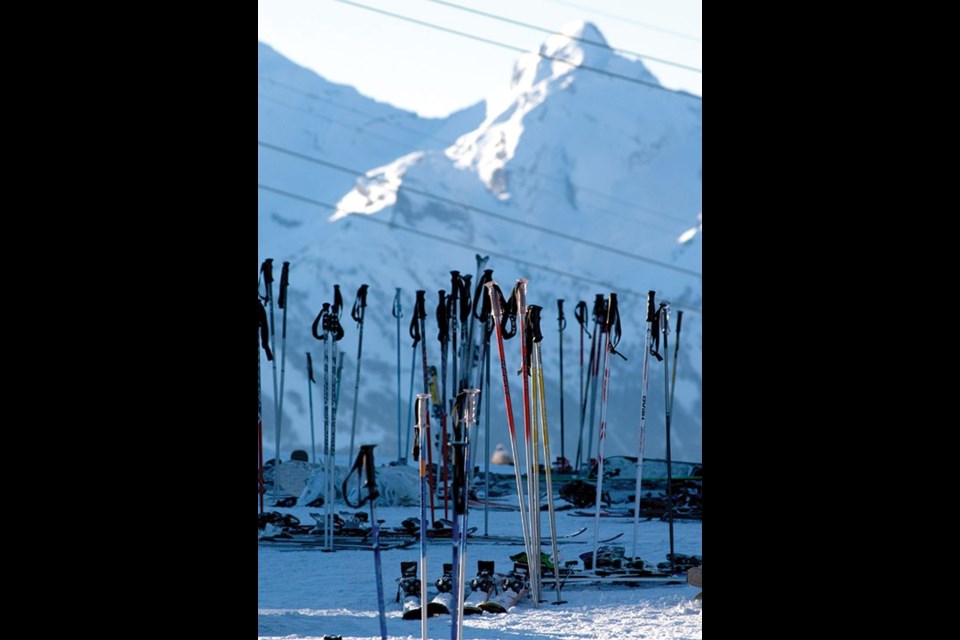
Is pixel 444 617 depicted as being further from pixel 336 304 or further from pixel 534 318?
pixel 336 304

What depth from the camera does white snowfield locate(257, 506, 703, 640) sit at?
5.98 metres

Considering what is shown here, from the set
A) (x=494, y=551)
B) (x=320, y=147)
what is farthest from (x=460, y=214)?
(x=494, y=551)

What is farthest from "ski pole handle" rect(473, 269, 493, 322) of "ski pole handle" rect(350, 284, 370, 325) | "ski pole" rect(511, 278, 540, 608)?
"ski pole handle" rect(350, 284, 370, 325)

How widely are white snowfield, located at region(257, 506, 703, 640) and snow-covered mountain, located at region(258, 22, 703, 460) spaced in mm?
23399

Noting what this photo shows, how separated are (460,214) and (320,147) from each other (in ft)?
55.6

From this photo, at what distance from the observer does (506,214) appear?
51.7 m

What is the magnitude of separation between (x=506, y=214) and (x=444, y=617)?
150 feet

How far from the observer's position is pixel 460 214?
49.9 meters

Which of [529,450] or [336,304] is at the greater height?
[336,304]

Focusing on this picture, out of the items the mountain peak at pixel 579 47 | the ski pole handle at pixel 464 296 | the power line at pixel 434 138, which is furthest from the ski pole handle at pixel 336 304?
the mountain peak at pixel 579 47

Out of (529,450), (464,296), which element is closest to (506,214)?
(464,296)

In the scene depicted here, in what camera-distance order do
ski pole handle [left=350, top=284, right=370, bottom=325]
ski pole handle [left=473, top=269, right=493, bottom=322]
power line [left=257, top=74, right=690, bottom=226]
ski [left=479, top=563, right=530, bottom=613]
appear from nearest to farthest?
1. ski pole handle [left=473, top=269, right=493, bottom=322]
2. ski [left=479, top=563, right=530, bottom=613]
3. ski pole handle [left=350, top=284, right=370, bottom=325]
4. power line [left=257, top=74, right=690, bottom=226]

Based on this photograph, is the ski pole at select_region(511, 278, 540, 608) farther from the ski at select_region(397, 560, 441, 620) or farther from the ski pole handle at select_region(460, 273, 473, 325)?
the ski pole handle at select_region(460, 273, 473, 325)
